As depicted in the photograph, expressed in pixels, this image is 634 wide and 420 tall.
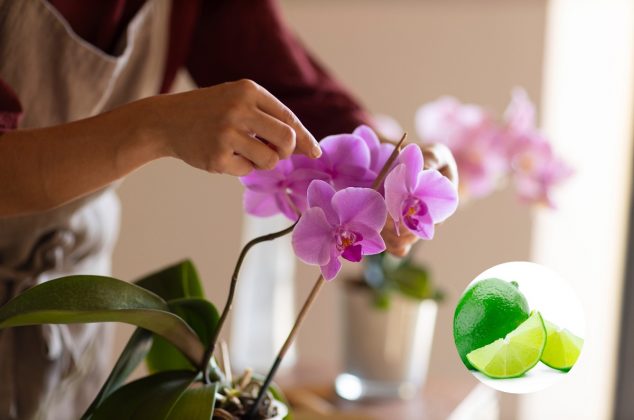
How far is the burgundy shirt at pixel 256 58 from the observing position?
924 mm

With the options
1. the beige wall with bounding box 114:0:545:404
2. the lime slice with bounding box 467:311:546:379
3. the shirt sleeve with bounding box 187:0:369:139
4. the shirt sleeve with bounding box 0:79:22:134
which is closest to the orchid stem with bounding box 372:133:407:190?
the lime slice with bounding box 467:311:546:379

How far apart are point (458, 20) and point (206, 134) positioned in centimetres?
175

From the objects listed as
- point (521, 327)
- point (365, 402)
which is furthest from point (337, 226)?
point (365, 402)

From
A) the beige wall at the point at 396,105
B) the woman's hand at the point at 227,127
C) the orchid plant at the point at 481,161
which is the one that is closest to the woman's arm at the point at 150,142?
the woman's hand at the point at 227,127

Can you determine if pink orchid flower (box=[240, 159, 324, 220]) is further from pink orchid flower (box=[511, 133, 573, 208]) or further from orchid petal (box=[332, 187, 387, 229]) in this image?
pink orchid flower (box=[511, 133, 573, 208])

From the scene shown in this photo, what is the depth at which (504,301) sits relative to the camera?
0.51m

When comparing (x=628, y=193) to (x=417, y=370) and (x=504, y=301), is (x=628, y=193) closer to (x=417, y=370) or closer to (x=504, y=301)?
(x=417, y=370)

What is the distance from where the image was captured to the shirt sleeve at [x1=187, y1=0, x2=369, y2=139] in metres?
0.96

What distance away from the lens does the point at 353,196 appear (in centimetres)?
53

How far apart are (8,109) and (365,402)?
0.71 m

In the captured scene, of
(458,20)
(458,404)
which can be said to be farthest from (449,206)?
(458,20)

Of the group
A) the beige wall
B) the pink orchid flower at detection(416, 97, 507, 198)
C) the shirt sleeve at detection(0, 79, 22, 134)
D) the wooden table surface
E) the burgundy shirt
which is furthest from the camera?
the beige wall

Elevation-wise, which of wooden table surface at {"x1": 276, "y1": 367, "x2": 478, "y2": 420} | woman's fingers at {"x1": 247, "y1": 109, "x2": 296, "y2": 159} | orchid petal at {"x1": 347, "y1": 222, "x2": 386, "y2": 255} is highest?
woman's fingers at {"x1": 247, "y1": 109, "x2": 296, "y2": 159}

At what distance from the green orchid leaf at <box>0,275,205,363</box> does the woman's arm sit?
0.07 m
